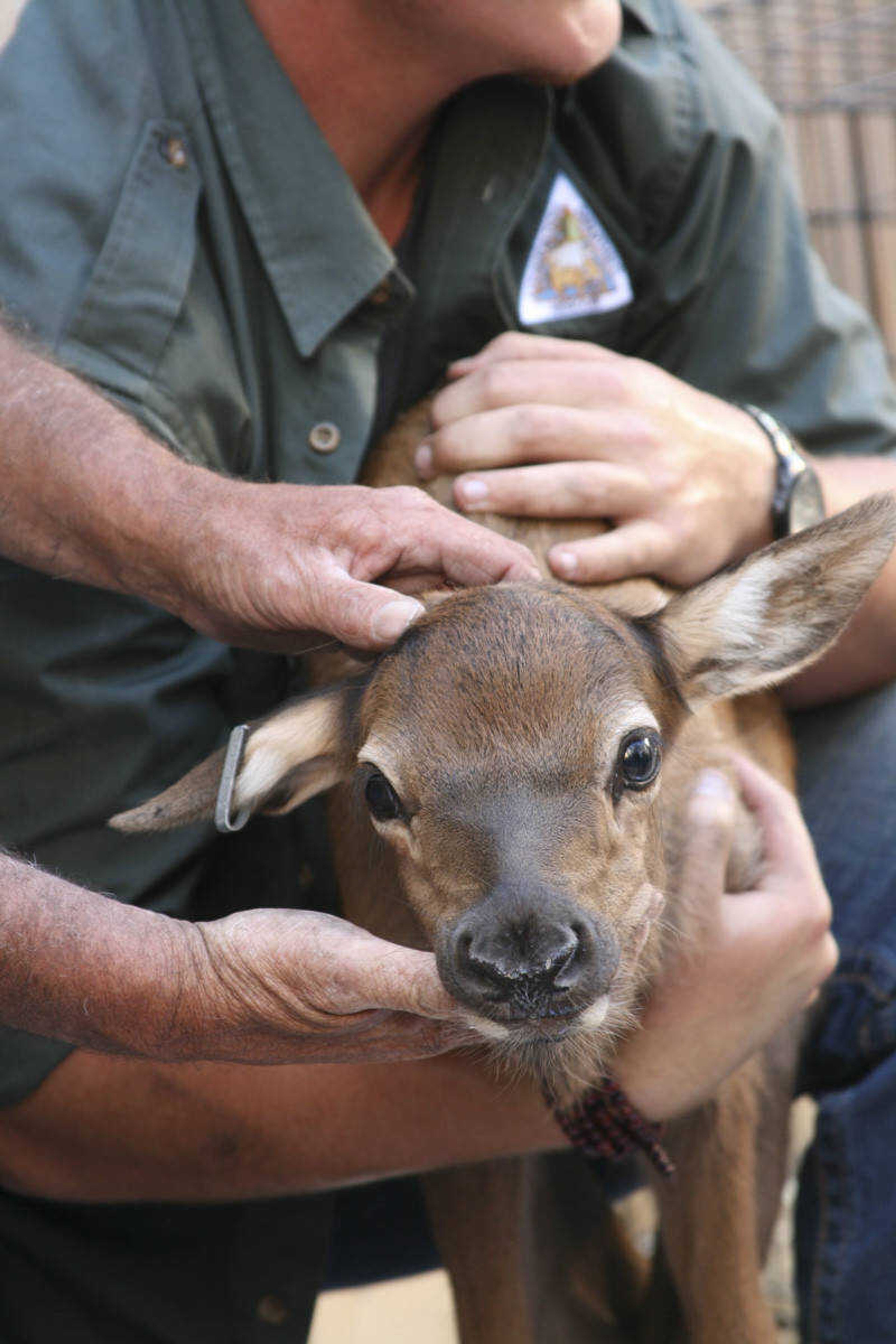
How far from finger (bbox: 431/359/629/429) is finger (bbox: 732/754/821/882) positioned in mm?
869

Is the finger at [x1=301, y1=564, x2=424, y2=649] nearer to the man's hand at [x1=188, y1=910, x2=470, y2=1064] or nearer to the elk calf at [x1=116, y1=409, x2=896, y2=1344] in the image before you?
the elk calf at [x1=116, y1=409, x2=896, y2=1344]

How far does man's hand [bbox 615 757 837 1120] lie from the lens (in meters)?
2.93

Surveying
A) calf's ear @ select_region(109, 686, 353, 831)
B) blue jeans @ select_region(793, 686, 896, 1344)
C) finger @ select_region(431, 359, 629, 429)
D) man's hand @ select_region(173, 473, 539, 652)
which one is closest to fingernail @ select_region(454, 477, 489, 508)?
finger @ select_region(431, 359, 629, 429)

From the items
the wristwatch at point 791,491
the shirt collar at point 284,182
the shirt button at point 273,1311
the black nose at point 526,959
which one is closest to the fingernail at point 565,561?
the wristwatch at point 791,491

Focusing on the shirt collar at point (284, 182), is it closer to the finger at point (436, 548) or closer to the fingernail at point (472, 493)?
the fingernail at point (472, 493)

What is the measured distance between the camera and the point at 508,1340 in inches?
134

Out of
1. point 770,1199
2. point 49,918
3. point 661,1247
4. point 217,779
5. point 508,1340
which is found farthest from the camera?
point 661,1247

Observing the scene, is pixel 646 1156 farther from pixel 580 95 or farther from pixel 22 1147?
pixel 580 95

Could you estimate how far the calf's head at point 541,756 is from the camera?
229 cm

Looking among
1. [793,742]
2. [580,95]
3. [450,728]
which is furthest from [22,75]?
[793,742]

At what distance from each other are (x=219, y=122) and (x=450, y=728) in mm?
1571

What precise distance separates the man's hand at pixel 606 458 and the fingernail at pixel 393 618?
0.71 metres

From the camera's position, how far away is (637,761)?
266 centimetres

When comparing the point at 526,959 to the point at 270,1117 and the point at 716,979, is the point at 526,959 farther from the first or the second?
the point at 270,1117
